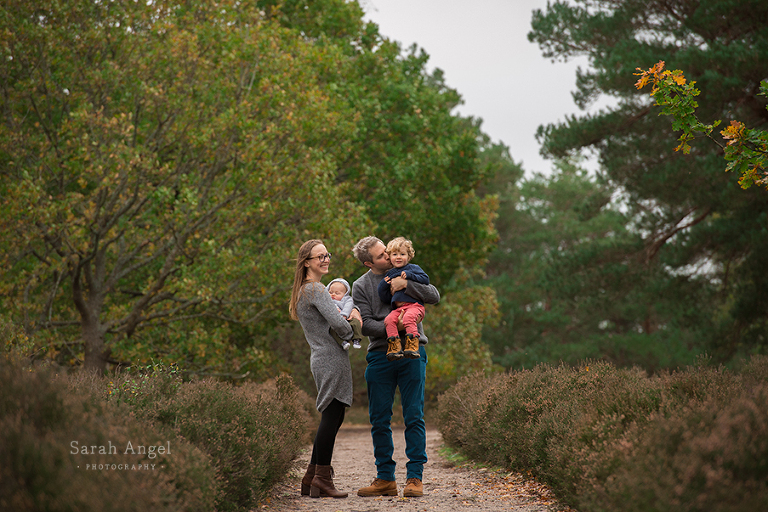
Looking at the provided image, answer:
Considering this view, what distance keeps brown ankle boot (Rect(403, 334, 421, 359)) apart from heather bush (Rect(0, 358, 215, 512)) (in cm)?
186

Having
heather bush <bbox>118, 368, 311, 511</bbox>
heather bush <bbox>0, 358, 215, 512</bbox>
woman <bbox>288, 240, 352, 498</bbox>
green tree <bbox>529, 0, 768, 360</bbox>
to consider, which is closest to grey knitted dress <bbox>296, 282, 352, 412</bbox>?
woman <bbox>288, 240, 352, 498</bbox>

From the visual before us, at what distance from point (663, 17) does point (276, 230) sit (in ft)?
40.8

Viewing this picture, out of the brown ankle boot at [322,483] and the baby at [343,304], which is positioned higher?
the baby at [343,304]

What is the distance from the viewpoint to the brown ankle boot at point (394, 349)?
5238mm

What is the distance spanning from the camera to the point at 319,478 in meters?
5.54

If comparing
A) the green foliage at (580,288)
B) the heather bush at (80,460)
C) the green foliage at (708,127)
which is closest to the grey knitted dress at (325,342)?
the heather bush at (80,460)

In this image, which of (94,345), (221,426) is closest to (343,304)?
(221,426)

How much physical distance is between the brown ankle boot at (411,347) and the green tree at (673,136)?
11.7 metres

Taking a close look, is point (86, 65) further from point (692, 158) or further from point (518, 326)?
point (518, 326)

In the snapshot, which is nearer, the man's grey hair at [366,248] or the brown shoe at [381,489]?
the brown shoe at [381,489]

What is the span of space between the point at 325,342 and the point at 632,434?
8.53 feet

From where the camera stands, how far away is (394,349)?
5301mm

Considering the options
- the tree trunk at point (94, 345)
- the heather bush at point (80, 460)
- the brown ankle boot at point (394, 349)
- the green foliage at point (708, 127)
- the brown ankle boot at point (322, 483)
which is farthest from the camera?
the tree trunk at point (94, 345)

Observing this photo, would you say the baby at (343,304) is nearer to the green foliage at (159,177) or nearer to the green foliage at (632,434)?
the green foliage at (632,434)
